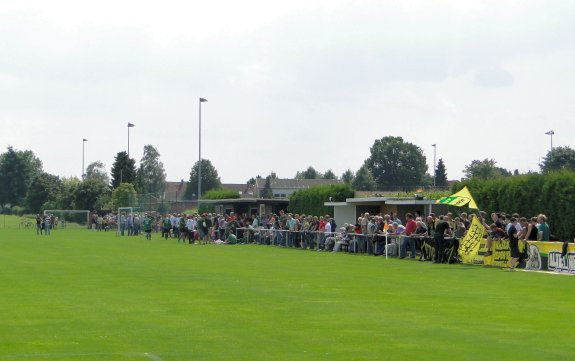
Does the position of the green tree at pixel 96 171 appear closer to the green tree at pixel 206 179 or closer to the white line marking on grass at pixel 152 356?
the green tree at pixel 206 179

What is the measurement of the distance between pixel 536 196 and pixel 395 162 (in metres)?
110

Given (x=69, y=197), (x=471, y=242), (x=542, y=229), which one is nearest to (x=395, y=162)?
(x=69, y=197)

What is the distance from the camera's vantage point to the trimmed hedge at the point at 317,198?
194 ft

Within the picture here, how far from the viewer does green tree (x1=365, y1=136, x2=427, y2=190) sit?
148625 millimetres

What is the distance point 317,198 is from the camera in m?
61.0

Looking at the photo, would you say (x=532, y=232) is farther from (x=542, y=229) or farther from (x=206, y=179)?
(x=206, y=179)

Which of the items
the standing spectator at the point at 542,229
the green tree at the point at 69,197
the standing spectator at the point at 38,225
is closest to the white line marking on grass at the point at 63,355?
the standing spectator at the point at 542,229

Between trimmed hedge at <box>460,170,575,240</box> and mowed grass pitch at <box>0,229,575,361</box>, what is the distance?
1206 cm

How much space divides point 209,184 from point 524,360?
529 ft

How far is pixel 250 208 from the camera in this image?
67.6 metres

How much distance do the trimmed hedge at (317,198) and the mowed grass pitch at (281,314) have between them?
3036cm

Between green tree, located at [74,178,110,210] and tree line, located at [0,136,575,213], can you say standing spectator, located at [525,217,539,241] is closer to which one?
tree line, located at [0,136,575,213]

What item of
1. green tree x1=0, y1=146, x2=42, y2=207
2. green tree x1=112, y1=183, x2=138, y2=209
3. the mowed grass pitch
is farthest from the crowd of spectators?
green tree x1=0, y1=146, x2=42, y2=207

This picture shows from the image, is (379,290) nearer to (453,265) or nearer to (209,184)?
(453,265)
